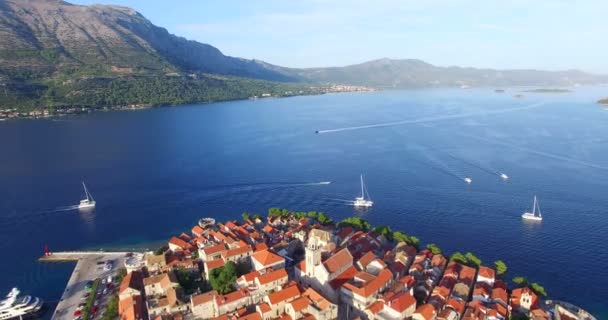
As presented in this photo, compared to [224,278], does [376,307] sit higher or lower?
lower

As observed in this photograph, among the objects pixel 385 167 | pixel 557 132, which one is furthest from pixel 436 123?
pixel 385 167

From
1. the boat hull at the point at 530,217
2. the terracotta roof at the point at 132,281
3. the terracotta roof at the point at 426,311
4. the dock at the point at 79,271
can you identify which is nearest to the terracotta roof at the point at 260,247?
the terracotta roof at the point at 132,281

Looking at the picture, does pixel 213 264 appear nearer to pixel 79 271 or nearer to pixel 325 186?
pixel 79 271

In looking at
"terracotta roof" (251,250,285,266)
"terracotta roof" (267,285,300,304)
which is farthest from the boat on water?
"terracotta roof" (267,285,300,304)

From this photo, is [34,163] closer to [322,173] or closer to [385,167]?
[322,173]

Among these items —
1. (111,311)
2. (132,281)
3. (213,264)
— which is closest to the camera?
(111,311)

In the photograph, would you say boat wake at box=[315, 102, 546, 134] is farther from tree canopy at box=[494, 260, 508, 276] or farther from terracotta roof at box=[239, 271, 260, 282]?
terracotta roof at box=[239, 271, 260, 282]

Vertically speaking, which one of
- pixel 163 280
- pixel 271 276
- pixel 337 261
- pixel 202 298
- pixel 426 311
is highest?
pixel 337 261

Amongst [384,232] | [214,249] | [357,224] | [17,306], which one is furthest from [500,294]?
[17,306]
